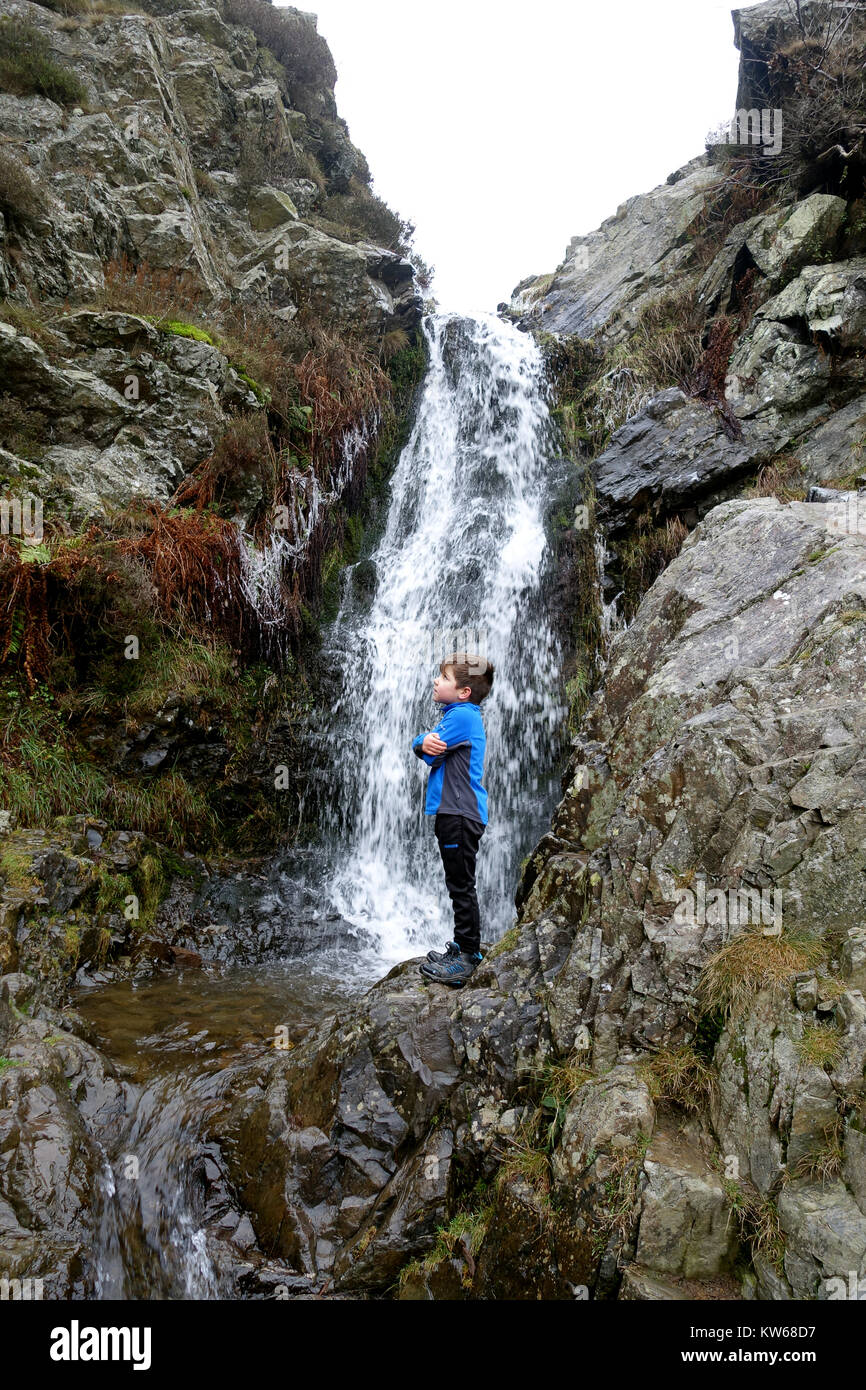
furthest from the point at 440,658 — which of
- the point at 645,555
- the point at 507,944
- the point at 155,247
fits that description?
the point at 155,247

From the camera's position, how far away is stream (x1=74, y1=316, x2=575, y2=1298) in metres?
3.60

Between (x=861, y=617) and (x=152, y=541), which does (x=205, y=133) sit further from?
(x=861, y=617)

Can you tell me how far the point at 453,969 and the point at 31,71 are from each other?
1385 centimetres

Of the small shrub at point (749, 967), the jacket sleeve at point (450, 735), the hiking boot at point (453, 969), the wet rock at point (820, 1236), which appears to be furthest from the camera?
the jacket sleeve at point (450, 735)

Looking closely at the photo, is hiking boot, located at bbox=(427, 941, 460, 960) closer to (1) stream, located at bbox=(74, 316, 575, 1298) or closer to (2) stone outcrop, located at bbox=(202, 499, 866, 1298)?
(2) stone outcrop, located at bbox=(202, 499, 866, 1298)

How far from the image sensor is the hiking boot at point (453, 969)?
416 cm

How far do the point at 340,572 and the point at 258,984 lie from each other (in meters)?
5.67

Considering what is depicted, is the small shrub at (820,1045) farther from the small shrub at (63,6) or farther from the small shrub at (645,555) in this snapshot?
the small shrub at (63,6)

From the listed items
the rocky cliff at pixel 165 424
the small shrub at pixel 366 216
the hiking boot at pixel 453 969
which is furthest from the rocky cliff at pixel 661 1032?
the small shrub at pixel 366 216

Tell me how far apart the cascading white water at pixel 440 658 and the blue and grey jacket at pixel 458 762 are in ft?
9.59

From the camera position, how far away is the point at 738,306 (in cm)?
974

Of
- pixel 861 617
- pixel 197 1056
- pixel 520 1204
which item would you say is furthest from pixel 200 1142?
pixel 861 617

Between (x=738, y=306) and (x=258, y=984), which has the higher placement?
(x=738, y=306)

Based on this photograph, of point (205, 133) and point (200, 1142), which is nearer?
point (200, 1142)
